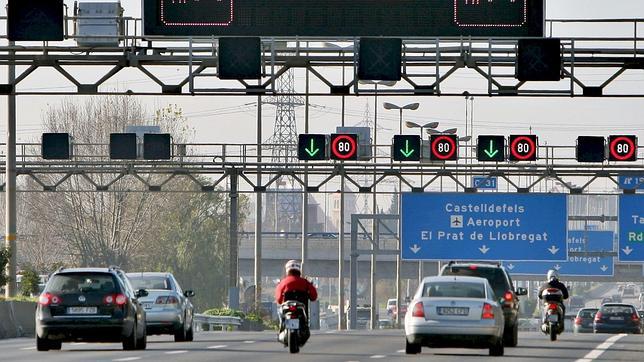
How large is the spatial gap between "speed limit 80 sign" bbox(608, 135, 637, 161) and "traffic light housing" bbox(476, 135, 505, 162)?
345cm

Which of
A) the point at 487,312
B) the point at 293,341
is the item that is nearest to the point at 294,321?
the point at 293,341

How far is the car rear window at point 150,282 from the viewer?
37281 millimetres

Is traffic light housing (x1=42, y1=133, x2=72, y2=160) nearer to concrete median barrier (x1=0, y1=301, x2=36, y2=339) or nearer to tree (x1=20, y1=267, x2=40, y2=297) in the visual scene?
tree (x1=20, y1=267, x2=40, y2=297)

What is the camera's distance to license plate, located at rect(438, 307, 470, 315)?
30.0m

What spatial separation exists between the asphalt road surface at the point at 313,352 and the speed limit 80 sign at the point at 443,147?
1817 centimetres

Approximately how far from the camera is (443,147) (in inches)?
2247

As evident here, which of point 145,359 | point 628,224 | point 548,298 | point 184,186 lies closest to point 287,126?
point 184,186

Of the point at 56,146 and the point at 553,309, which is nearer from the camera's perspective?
the point at 553,309

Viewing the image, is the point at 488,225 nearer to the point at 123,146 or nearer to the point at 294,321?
the point at 123,146

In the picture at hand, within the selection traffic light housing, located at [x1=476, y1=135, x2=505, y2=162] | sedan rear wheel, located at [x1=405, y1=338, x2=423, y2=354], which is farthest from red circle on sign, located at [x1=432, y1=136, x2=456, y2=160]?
sedan rear wheel, located at [x1=405, y1=338, x2=423, y2=354]

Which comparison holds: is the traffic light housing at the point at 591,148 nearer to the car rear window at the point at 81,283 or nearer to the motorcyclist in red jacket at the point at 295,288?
the motorcyclist in red jacket at the point at 295,288

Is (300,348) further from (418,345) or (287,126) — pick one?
(287,126)

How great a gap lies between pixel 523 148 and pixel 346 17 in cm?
2700

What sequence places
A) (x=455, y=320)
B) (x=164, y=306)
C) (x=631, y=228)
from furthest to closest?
1. (x=631, y=228)
2. (x=164, y=306)
3. (x=455, y=320)
